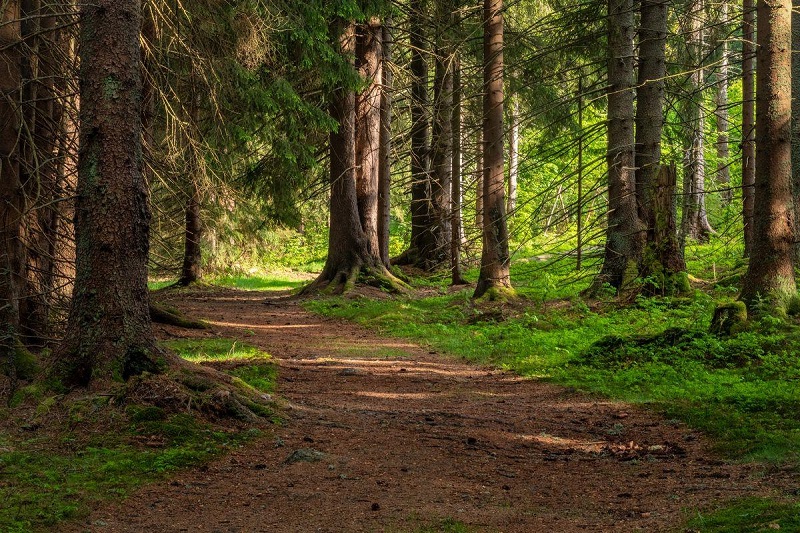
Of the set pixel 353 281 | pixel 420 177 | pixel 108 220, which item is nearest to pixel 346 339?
pixel 353 281

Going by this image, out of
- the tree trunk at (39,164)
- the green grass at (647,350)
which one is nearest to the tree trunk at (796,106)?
the green grass at (647,350)

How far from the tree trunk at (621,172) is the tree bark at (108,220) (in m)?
9.24

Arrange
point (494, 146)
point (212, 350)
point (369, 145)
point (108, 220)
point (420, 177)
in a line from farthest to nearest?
point (420, 177), point (369, 145), point (494, 146), point (212, 350), point (108, 220)

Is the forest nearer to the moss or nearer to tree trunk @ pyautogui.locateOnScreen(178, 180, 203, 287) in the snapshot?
the moss

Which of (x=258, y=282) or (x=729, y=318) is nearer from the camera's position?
(x=729, y=318)

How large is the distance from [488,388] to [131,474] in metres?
5.07

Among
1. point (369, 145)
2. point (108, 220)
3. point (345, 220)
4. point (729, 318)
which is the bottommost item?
point (729, 318)

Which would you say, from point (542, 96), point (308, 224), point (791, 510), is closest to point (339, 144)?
point (542, 96)

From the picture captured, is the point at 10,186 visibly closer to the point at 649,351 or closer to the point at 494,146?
the point at 649,351

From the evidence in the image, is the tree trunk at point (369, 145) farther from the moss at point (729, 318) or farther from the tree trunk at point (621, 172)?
the moss at point (729, 318)

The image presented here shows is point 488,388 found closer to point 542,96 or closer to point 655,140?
point 655,140

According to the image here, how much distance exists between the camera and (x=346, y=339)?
43.9 ft

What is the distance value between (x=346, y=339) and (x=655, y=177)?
5.75m

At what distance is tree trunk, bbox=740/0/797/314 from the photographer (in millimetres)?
9484
